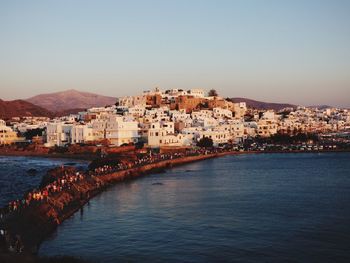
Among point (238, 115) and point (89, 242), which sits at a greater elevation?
point (238, 115)

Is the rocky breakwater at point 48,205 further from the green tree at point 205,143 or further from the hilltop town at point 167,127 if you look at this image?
the green tree at point 205,143

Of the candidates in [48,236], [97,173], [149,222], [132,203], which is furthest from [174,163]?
[48,236]

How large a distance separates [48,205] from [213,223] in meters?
8.08

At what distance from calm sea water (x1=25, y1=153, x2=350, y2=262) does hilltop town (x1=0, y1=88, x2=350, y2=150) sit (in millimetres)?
30394

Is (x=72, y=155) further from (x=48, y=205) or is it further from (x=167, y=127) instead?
(x=48, y=205)

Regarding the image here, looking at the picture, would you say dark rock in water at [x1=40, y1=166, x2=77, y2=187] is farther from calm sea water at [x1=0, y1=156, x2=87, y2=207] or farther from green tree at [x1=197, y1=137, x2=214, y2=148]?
green tree at [x1=197, y1=137, x2=214, y2=148]

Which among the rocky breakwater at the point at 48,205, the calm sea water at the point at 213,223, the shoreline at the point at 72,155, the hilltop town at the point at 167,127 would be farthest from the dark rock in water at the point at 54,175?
the hilltop town at the point at 167,127

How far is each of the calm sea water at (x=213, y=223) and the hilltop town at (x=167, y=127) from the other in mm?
30394

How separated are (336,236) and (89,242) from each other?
1022 cm

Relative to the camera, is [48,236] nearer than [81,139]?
Yes

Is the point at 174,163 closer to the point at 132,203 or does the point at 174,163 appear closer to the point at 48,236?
the point at 132,203

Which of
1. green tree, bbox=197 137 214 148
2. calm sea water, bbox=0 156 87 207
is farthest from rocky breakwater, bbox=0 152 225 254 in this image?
green tree, bbox=197 137 214 148

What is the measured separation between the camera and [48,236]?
70.2 ft

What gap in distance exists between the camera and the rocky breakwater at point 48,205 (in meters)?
18.9
